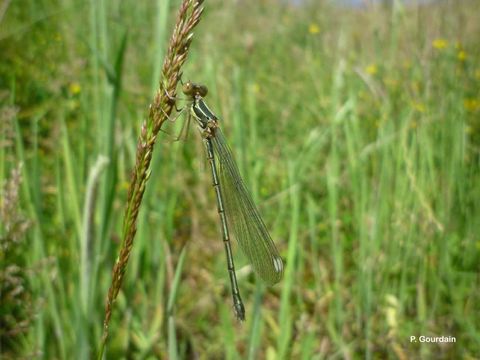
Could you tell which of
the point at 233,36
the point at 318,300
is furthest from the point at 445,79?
the point at 233,36

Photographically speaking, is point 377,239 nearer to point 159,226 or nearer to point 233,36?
point 159,226

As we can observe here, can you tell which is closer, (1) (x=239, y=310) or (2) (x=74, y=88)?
(1) (x=239, y=310)

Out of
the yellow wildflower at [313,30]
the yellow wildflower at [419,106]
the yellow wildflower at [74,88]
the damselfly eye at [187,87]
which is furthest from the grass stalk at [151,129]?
the yellow wildflower at [313,30]

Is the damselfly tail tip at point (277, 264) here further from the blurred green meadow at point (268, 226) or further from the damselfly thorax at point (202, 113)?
the damselfly thorax at point (202, 113)

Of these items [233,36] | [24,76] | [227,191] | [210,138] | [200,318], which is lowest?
[200,318]

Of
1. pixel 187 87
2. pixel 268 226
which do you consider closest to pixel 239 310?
pixel 187 87

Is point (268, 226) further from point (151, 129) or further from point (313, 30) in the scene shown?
point (313, 30)

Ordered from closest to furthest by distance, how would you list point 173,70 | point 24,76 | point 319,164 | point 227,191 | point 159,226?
point 173,70
point 227,191
point 159,226
point 319,164
point 24,76

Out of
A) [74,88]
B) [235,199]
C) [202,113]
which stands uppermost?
[74,88]
